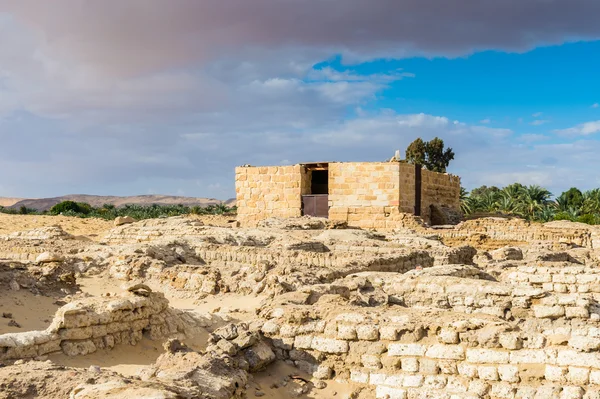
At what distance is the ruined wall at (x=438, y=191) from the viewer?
2508cm

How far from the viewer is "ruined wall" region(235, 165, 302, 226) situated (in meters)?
23.8

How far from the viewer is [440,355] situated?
17.7 feet

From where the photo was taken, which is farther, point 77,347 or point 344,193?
point 344,193

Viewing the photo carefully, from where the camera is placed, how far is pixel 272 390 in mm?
5613

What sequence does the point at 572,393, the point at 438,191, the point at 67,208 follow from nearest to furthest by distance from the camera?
1. the point at 572,393
2. the point at 438,191
3. the point at 67,208

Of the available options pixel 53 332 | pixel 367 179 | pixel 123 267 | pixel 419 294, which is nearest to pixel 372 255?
pixel 419 294

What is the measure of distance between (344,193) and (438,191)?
5455 millimetres

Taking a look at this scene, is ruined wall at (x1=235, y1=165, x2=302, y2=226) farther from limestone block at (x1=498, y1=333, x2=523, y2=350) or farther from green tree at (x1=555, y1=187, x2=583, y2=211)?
green tree at (x1=555, y1=187, x2=583, y2=211)

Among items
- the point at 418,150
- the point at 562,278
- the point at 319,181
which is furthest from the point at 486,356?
the point at 418,150

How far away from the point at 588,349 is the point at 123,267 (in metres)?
8.95

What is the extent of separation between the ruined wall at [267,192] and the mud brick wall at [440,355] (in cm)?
1764

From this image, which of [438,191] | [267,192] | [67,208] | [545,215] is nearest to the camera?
[267,192]

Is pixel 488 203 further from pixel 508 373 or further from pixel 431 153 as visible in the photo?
pixel 508 373

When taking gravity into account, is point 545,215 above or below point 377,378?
above
